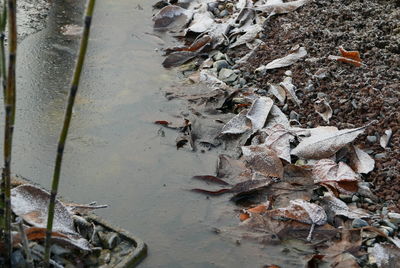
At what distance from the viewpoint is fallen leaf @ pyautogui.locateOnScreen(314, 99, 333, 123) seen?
3.46 metres

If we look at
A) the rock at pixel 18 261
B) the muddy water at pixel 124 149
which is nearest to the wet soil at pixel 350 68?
the muddy water at pixel 124 149

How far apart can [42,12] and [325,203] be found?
9.35ft

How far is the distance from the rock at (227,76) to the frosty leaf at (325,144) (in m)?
0.90

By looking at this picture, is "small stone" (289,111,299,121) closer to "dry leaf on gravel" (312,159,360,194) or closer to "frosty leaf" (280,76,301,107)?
"frosty leaf" (280,76,301,107)

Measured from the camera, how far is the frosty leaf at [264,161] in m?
3.13

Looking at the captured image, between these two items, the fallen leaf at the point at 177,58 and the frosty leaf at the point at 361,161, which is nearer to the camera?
the frosty leaf at the point at 361,161

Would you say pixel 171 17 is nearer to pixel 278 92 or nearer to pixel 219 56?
pixel 219 56

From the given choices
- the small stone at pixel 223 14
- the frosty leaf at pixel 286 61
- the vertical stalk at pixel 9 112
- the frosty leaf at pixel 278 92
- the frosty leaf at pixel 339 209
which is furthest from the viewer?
the small stone at pixel 223 14

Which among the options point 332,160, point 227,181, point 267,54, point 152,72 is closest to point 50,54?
point 152,72

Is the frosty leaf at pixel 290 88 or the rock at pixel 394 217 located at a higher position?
the frosty leaf at pixel 290 88

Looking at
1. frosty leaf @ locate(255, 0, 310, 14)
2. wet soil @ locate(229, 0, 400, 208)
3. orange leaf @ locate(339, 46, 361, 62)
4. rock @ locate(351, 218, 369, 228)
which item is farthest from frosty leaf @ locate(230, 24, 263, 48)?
rock @ locate(351, 218, 369, 228)

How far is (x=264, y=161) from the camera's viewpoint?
3.17m

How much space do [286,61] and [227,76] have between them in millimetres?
383

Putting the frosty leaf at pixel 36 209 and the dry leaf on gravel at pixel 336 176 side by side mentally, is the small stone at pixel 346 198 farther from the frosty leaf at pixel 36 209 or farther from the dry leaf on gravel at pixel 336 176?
the frosty leaf at pixel 36 209
